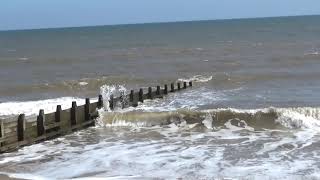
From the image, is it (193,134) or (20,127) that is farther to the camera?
(193,134)

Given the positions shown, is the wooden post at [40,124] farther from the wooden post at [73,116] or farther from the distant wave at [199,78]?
the distant wave at [199,78]

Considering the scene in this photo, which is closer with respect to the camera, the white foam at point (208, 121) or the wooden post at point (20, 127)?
the wooden post at point (20, 127)

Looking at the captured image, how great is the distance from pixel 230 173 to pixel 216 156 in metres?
2.08

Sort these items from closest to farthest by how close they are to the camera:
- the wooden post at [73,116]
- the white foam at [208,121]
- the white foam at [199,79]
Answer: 1. the wooden post at [73,116]
2. the white foam at [208,121]
3. the white foam at [199,79]

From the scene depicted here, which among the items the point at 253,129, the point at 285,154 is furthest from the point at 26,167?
the point at 253,129

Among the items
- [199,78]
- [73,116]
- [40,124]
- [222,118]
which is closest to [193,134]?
[222,118]

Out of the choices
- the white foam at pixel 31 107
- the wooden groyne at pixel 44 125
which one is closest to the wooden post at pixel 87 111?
the wooden groyne at pixel 44 125

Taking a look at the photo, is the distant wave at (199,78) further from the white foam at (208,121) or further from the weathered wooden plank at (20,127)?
the weathered wooden plank at (20,127)

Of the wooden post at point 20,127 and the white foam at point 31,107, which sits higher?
the white foam at point 31,107

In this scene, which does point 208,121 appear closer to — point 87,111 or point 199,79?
point 87,111

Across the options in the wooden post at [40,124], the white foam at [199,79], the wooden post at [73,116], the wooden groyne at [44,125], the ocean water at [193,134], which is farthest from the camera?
the white foam at [199,79]

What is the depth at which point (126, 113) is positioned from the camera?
23.1 metres

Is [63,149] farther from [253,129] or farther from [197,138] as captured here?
[253,129]

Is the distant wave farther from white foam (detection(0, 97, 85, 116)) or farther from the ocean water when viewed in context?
white foam (detection(0, 97, 85, 116))
